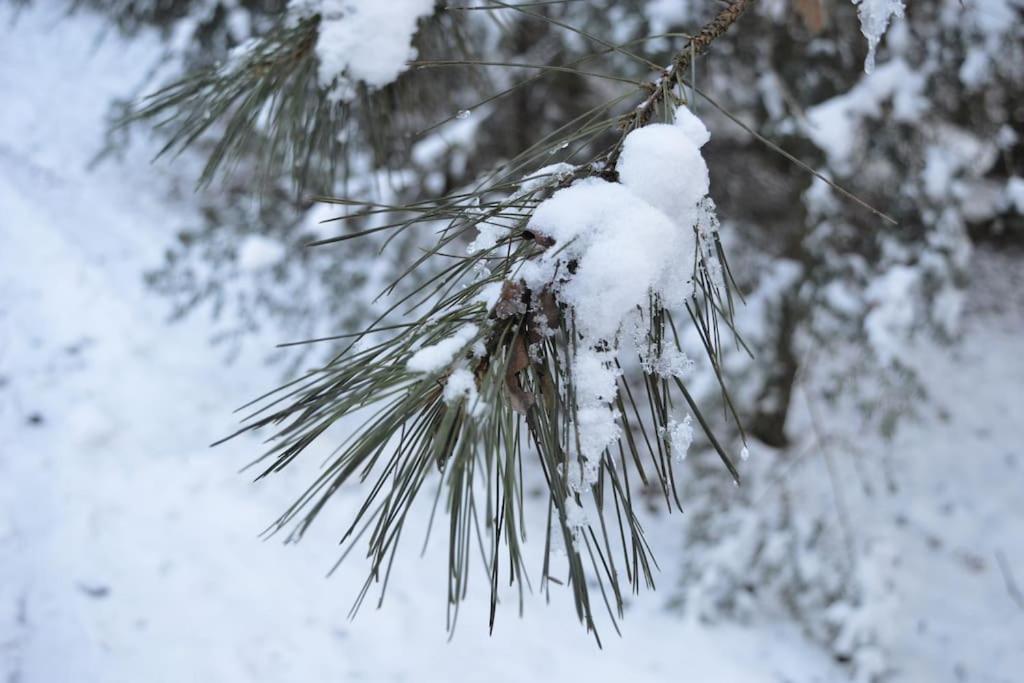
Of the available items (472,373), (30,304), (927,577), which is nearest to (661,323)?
(472,373)

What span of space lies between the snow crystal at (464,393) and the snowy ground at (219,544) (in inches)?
57.7

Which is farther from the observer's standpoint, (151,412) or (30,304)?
(30,304)

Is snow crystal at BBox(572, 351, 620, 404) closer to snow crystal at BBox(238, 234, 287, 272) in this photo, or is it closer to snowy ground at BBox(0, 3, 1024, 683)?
snowy ground at BBox(0, 3, 1024, 683)

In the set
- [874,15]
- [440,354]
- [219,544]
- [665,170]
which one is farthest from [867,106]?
[219,544]

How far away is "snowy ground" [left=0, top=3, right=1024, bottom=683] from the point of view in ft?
5.71

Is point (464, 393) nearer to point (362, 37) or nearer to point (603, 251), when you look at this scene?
point (603, 251)

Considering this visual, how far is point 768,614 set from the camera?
2.20 metres

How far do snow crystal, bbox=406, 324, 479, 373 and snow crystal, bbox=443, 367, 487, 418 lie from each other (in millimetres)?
15

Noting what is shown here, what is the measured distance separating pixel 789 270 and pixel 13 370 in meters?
2.57

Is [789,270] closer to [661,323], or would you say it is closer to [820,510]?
[820,510]

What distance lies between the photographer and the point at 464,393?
542mm

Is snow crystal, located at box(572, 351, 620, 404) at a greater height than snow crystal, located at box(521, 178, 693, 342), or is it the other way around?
snow crystal, located at box(521, 178, 693, 342)

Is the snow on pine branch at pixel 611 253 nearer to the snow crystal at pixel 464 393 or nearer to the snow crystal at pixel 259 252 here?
the snow crystal at pixel 464 393

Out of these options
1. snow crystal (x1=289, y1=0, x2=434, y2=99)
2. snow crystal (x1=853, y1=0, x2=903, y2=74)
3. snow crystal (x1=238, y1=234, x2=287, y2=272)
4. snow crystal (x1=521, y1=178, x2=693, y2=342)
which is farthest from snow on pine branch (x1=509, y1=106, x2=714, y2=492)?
snow crystal (x1=238, y1=234, x2=287, y2=272)
